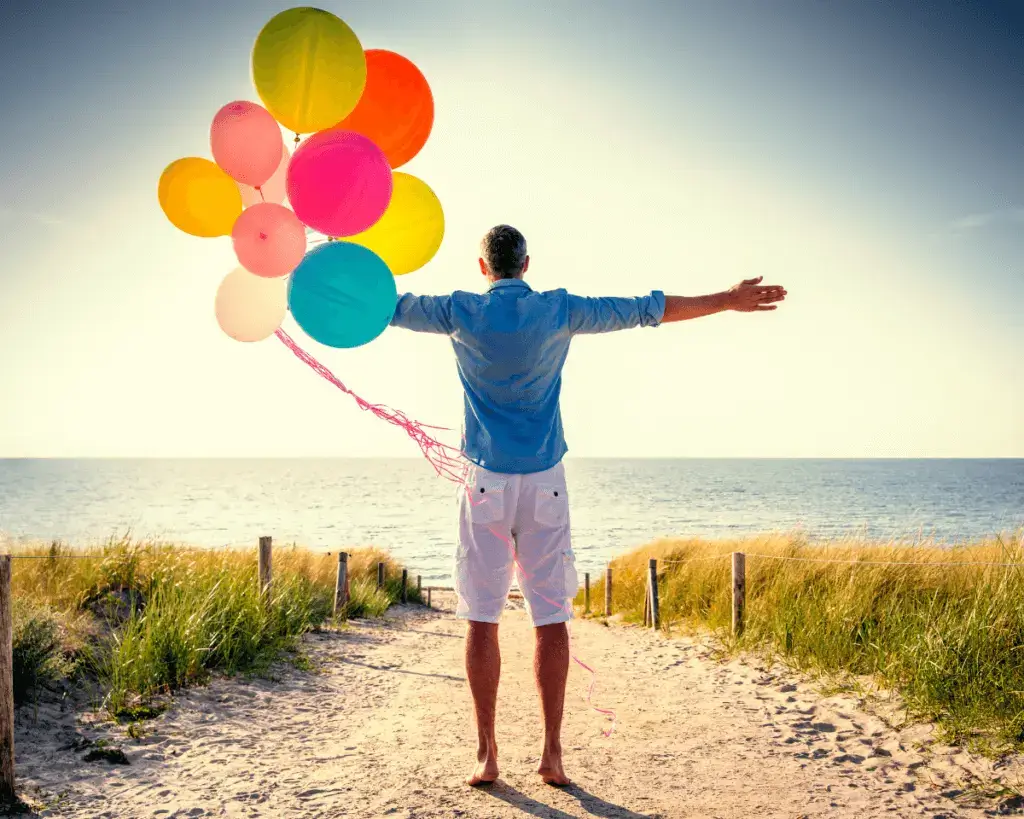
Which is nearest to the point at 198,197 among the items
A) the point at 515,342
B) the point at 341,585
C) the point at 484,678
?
the point at 515,342

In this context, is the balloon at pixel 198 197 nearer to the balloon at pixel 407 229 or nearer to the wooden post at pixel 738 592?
the balloon at pixel 407 229

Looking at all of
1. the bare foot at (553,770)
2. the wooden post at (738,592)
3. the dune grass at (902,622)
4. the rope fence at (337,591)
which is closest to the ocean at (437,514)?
the rope fence at (337,591)

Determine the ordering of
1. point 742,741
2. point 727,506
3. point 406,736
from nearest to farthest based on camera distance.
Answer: point 742,741, point 406,736, point 727,506

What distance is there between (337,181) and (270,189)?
0.63 metres

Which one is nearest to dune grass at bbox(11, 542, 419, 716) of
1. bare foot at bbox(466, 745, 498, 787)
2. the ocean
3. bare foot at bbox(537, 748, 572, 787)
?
bare foot at bbox(466, 745, 498, 787)

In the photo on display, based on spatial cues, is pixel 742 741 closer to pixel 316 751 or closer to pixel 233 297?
pixel 316 751

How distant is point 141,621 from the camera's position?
Result: 17.0 ft

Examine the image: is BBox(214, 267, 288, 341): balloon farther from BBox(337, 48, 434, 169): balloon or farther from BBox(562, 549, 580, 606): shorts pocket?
BBox(562, 549, 580, 606): shorts pocket

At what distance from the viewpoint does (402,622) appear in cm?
1133

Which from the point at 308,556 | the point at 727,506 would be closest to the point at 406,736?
the point at 308,556

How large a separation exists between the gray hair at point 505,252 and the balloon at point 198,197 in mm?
1217

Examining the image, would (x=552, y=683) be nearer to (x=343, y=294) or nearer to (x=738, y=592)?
(x=343, y=294)

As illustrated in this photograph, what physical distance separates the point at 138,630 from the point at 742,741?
14.2 feet

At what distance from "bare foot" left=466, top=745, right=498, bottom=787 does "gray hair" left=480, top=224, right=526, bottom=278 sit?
2.02 meters
